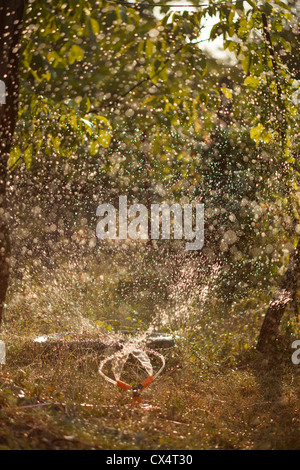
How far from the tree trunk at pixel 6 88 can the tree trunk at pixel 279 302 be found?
11.0 feet

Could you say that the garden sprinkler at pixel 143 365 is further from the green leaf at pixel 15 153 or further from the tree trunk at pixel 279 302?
the green leaf at pixel 15 153

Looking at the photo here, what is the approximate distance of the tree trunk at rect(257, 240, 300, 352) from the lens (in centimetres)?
577

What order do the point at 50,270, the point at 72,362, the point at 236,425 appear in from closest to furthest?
1. the point at 236,425
2. the point at 72,362
3. the point at 50,270

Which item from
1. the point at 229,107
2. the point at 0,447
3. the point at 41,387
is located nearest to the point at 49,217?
the point at 229,107

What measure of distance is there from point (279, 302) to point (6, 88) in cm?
382

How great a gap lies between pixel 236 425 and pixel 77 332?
6.98ft

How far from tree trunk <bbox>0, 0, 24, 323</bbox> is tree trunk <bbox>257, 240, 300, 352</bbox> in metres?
3.36

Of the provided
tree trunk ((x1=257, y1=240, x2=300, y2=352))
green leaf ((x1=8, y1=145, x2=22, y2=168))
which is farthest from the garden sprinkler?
green leaf ((x1=8, y1=145, x2=22, y2=168))

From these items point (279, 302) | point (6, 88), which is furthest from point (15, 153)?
point (279, 302)

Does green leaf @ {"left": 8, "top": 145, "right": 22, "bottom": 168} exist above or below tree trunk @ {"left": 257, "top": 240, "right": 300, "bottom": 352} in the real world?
above

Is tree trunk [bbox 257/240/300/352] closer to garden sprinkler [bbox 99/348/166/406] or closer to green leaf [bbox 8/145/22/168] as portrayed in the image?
garden sprinkler [bbox 99/348/166/406]

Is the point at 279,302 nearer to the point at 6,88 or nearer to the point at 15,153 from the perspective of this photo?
the point at 15,153

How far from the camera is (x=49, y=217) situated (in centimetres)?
887
